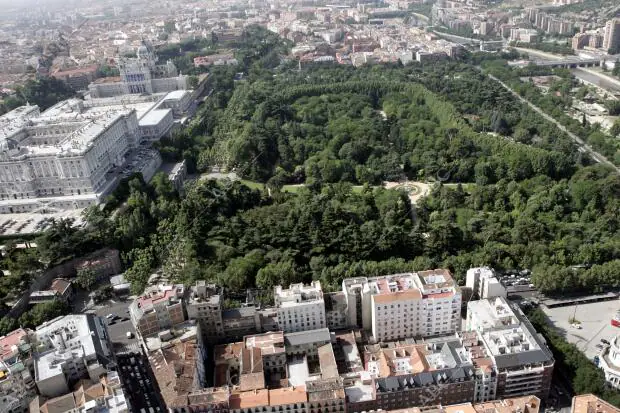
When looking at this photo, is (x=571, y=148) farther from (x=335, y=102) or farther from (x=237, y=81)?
(x=237, y=81)

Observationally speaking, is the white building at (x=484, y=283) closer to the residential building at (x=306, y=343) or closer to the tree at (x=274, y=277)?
the residential building at (x=306, y=343)

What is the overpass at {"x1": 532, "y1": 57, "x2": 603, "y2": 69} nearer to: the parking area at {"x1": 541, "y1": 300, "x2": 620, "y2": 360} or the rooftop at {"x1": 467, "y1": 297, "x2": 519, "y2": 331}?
the parking area at {"x1": 541, "y1": 300, "x2": 620, "y2": 360}

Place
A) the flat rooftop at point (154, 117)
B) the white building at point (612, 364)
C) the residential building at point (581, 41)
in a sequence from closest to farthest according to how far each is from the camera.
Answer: the white building at point (612, 364) < the flat rooftop at point (154, 117) < the residential building at point (581, 41)

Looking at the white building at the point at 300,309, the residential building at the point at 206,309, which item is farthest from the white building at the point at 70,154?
the white building at the point at 300,309

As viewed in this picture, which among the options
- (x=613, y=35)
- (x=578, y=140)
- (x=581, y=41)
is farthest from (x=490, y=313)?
(x=581, y=41)

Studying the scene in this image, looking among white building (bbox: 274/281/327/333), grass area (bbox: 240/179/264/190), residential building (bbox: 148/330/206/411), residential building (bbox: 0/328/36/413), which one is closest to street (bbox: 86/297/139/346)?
residential building (bbox: 148/330/206/411)
